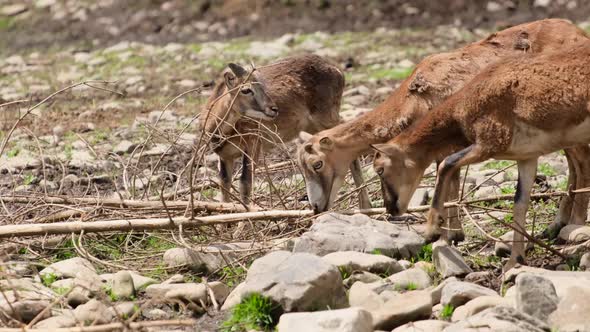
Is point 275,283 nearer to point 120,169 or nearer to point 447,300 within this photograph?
point 447,300

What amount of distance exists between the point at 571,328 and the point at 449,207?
2997 millimetres

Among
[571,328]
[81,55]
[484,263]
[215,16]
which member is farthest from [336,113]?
[215,16]

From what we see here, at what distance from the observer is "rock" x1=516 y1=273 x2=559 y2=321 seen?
245 inches

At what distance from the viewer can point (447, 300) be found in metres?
6.69

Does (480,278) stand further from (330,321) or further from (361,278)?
(330,321)

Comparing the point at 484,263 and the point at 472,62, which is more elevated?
the point at 472,62

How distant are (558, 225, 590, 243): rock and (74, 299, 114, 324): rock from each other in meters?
3.56

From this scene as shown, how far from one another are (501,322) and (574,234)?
2.51 metres

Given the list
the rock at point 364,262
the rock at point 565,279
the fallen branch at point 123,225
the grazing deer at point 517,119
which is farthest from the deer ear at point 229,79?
the rock at point 565,279

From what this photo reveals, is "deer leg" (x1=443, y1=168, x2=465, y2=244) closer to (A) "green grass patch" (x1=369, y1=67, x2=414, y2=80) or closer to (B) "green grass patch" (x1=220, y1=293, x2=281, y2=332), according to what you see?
(B) "green grass patch" (x1=220, y1=293, x2=281, y2=332)

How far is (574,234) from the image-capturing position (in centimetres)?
824

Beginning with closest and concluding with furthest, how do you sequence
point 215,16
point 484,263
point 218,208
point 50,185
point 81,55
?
point 484,263 < point 218,208 < point 50,185 < point 81,55 < point 215,16

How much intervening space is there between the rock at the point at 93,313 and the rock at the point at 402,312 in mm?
1691

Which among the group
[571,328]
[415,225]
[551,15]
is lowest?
[551,15]
